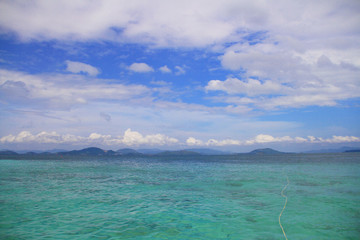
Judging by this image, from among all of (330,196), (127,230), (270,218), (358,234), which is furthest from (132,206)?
(330,196)

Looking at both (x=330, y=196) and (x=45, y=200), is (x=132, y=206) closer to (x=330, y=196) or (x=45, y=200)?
(x=45, y=200)

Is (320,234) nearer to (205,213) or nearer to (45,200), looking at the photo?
(205,213)

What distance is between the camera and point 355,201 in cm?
1920

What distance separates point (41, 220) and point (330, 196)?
25298mm

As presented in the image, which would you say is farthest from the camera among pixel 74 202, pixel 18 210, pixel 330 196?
pixel 330 196

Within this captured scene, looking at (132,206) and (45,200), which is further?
(45,200)

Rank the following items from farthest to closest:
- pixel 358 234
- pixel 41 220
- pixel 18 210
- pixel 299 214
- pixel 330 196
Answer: pixel 330 196 < pixel 18 210 < pixel 299 214 < pixel 41 220 < pixel 358 234

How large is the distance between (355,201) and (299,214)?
26.7 feet

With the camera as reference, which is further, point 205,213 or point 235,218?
point 205,213

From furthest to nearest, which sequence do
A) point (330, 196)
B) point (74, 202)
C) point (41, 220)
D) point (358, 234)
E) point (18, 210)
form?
point (330, 196) → point (74, 202) → point (18, 210) → point (41, 220) → point (358, 234)

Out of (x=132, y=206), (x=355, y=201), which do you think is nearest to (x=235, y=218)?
(x=132, y=206)

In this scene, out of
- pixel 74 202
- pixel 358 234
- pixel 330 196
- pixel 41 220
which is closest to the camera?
pixel 358 234

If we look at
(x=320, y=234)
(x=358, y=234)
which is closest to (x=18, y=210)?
(x=320, y=234)

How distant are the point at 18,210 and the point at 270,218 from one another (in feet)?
62.3
